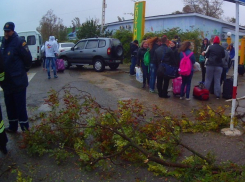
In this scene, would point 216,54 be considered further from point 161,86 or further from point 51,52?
point 51,52

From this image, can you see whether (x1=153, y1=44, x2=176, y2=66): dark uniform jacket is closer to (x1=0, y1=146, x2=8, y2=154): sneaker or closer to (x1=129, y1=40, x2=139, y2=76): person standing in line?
(x1=129, y1=40, x2=139, y2=76): person standing in line

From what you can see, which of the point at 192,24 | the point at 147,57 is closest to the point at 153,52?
the point at 147,57

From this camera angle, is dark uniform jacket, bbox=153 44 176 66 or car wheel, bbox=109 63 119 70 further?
car wheel, bbox=109 63 119 70

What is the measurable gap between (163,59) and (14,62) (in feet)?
15.3

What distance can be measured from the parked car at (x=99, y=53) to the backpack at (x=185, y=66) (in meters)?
7.76

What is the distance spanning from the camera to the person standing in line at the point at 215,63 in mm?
8742

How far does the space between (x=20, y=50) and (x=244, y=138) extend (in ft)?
14.1

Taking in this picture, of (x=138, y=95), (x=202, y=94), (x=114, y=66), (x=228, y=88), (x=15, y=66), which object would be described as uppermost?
(x=15, y=66)

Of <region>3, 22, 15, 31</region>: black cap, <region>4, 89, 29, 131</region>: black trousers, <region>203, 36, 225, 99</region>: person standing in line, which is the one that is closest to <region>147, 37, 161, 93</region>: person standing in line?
<region>203, 36, 225, 99</region>: person standing in line

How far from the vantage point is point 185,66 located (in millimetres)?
8570

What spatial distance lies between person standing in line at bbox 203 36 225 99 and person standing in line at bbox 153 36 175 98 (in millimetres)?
1112

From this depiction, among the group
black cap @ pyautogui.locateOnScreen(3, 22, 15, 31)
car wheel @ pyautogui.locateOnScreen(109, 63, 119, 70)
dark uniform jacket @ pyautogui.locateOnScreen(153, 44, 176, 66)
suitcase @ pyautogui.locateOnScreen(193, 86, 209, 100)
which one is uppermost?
black cap @ pyautogui.locateOnScreen(3, 22, 15, 31)

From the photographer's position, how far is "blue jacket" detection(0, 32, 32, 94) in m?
5.33

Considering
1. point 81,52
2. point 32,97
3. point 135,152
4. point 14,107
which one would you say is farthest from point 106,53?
point 135,152
